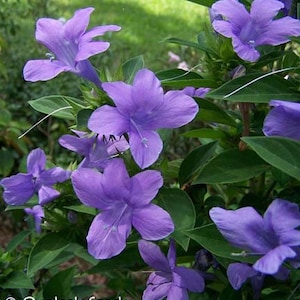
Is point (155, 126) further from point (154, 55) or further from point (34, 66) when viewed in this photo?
point (154, 55)

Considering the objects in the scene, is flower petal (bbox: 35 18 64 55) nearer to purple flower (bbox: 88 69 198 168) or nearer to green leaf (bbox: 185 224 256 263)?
purple flower (bbox: 88 69 198 168)

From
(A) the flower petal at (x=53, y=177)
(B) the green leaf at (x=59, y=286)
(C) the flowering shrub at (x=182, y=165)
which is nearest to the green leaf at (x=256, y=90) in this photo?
(C) the flowering shrub at (x=182, y=165)

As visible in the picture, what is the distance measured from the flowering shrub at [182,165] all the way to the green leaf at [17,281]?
177 mm

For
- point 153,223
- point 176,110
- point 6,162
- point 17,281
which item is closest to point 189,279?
point 153,223

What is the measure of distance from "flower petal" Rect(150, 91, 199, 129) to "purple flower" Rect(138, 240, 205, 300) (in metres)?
0.17

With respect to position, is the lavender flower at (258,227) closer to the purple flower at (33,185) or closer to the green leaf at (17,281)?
the purple flower at (33,185)

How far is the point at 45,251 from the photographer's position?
112 cm

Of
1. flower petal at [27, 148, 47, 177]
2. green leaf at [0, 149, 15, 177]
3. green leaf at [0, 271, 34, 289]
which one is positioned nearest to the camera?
flower petal at [27, 148, 47, 177]

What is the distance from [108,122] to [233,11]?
0.74 ft

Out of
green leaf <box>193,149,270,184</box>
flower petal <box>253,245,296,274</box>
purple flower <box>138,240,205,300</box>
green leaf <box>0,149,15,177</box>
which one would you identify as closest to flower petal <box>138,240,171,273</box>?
purple flower <box>138,240,205,300</box>

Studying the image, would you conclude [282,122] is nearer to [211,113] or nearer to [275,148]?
[275,148]

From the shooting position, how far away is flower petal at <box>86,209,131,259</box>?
2.74 ft

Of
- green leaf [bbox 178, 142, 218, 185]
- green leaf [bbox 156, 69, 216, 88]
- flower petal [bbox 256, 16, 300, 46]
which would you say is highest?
flower petal [bbox 256, 16, 300, 46]

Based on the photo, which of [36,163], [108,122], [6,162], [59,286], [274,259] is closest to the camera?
[274,259]
